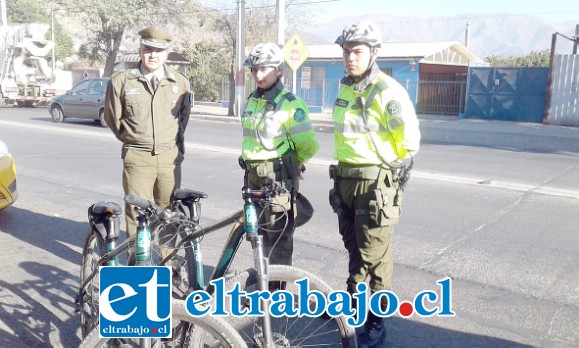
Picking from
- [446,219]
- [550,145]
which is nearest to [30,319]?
[446,219]

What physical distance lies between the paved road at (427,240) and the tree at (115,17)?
2283 cm

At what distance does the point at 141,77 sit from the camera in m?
4.54

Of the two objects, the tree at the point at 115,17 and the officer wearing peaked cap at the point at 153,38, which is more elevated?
the tree at the point at 115,17

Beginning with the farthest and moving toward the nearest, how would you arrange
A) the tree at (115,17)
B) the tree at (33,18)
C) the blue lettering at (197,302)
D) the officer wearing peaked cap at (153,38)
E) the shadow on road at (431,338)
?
the tree at (33,18), the tree at (115,17), the officer wearing peaked cap at (153,38), the shadow on road at (431,338), the blue lettering at (197,302)

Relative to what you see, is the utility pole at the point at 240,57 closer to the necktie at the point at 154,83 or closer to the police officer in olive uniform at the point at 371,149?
the necktie at the point at 154,83

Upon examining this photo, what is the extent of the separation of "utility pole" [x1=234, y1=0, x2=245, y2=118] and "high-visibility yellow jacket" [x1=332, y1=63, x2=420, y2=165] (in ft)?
63.6

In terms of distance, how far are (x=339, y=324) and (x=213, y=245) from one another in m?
3.13

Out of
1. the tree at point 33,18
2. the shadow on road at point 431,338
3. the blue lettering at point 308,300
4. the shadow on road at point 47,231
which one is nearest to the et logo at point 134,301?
the blue lettering at point 308,300

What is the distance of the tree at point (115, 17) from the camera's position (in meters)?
33.5

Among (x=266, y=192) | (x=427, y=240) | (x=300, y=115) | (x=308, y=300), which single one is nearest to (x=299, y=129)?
(x=300, y=115)

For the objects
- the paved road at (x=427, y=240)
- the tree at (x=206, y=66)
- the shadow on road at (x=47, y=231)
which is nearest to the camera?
the paved road at (x=427, y=240)

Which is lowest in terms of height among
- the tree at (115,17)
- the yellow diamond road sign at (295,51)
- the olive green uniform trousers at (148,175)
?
the olive green uniform trousers at (148,175)

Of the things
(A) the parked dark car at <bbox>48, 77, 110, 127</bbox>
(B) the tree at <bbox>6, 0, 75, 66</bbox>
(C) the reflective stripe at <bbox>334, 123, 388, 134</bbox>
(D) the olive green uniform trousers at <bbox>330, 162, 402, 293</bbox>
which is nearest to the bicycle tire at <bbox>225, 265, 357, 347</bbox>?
(D) the olive green uniform trousers at <bbox>330, 162, 402, 293</bbox>

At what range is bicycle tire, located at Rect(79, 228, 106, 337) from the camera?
11.8 ft
